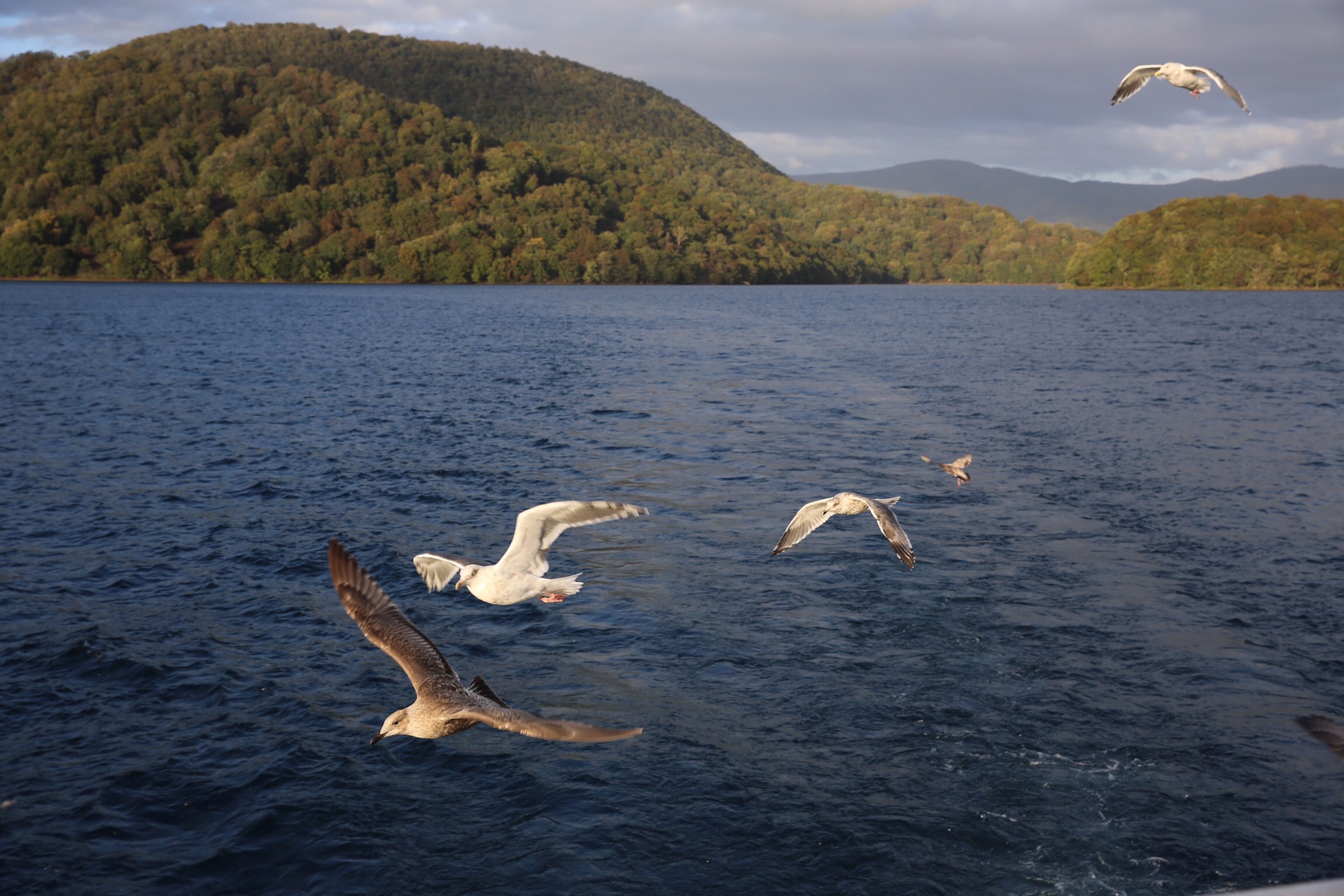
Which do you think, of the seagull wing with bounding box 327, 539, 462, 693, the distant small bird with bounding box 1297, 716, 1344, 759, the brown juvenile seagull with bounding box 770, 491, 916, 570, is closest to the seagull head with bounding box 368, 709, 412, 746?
the seagull wing with bounding box 327, 539, 462, 693

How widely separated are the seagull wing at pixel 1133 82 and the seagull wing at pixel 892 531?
24.0 ft

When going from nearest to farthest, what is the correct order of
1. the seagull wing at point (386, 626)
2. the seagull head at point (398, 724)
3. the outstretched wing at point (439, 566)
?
1. the seagull wing at point (386, 626)
2. the seagull head at point (398, 724)
3. the outstretched wing at point (439, 566)

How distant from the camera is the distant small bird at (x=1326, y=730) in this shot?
6289 mm

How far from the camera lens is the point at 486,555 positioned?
20.1m

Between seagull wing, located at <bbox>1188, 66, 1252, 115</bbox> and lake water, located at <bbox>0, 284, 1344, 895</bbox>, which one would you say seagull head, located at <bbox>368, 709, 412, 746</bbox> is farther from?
seagull wing, located at <bbox>1188, 66, 1252, 115</bbox>

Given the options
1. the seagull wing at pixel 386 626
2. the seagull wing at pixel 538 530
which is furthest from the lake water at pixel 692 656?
the seagull wing at pixel 538 530

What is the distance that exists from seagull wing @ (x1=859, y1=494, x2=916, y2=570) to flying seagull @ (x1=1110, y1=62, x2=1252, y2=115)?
7.27 meters

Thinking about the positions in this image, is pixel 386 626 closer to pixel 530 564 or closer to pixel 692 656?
pixel 530 564

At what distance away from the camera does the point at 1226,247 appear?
176m

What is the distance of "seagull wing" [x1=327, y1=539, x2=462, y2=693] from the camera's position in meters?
9.69

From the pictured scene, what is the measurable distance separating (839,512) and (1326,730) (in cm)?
867

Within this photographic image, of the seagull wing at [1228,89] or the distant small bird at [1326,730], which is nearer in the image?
the distant small bird at [1326,730]

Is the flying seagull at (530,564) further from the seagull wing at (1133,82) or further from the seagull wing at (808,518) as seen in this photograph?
the seagull wing at (1133,82)

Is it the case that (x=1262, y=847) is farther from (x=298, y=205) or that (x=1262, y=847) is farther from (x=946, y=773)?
(x=298, y=205)
